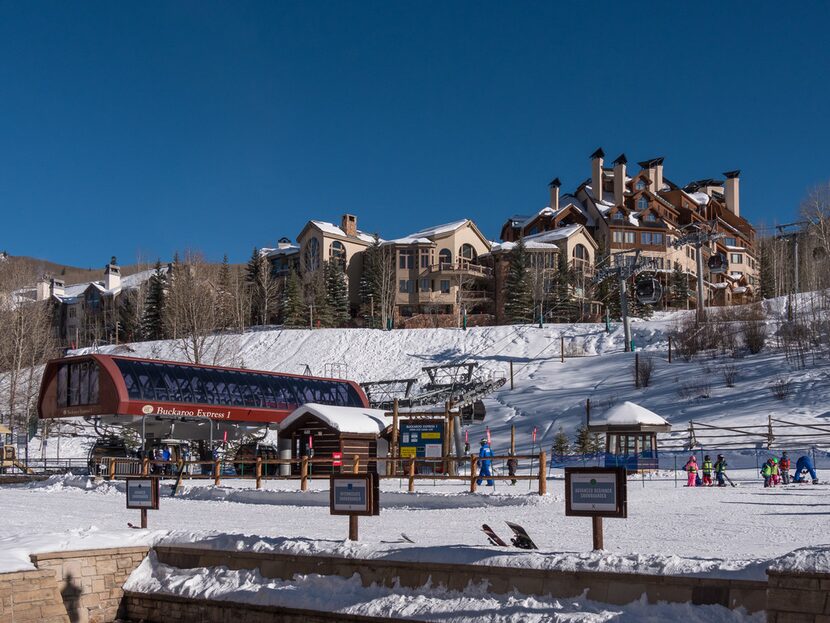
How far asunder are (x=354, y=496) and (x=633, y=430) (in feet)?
66.5

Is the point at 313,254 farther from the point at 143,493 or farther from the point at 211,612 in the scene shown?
the point at 211,612

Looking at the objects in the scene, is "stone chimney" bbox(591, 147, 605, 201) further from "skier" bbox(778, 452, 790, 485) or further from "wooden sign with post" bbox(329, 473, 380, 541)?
"wooden sign with post" bbox(329, 473, 380, 541)

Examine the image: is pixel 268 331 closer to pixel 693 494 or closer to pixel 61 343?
pixel 61 343

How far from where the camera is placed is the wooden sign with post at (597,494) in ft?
35.1

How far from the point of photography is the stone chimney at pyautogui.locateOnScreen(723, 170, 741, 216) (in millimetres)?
100188

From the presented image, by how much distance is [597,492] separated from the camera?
427 inches

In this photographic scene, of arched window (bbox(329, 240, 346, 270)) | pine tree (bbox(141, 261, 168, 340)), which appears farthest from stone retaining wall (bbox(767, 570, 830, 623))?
Answer: pine tree (bbox(141, 261, 168, 340))

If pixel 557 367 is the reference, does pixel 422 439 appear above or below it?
below

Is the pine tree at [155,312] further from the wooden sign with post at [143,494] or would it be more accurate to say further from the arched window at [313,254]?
the wooden sign with post at [143,494]

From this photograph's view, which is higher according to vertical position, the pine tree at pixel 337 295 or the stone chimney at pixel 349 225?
the stone chimney at pixel 349 225

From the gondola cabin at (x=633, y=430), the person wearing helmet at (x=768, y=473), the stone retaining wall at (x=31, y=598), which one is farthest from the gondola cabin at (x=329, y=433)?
the stone retaining wall at (x=31, y=598)

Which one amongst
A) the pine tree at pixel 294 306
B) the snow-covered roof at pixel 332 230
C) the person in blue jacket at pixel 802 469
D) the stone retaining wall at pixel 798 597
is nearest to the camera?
the stone retaining wall at pixel 798 597

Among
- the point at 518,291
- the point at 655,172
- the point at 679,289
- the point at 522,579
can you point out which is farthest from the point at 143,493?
the point at 655,172

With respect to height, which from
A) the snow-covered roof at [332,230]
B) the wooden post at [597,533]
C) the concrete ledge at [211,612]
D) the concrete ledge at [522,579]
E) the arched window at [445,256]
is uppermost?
the snow-covered roof at [332,230]
